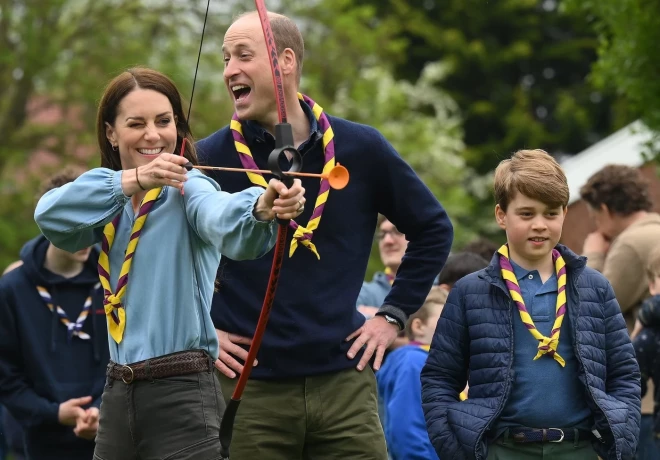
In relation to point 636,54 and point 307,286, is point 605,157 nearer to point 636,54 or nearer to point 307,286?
point 636,54

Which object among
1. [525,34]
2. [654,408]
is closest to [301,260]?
[654,408]

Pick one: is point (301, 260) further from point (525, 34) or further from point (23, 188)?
point (525, 34)

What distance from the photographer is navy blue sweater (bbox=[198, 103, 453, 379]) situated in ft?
17.6

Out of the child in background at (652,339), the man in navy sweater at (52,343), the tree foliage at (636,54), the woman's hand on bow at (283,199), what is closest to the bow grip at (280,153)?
the woman's hand on bow at (283,199)

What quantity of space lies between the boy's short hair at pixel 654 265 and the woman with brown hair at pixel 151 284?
10.5ft

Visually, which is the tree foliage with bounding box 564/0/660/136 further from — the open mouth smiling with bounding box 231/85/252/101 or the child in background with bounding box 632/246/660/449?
the open mouth smiling with bounding box 231/85/252/101

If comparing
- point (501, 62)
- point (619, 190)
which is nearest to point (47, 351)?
point (619, 190)

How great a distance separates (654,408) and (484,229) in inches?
869

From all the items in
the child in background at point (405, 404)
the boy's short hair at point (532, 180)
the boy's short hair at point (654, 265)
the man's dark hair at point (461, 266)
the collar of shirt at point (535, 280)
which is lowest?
the child in background at point (405, 404)

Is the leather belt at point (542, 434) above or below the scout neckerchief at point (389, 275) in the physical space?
below

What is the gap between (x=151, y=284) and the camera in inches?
181

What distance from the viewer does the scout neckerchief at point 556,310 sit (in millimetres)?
5215

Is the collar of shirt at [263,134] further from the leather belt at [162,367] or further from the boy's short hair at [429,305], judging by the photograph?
the boy's short hair at [429,305]

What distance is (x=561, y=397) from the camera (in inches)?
205
